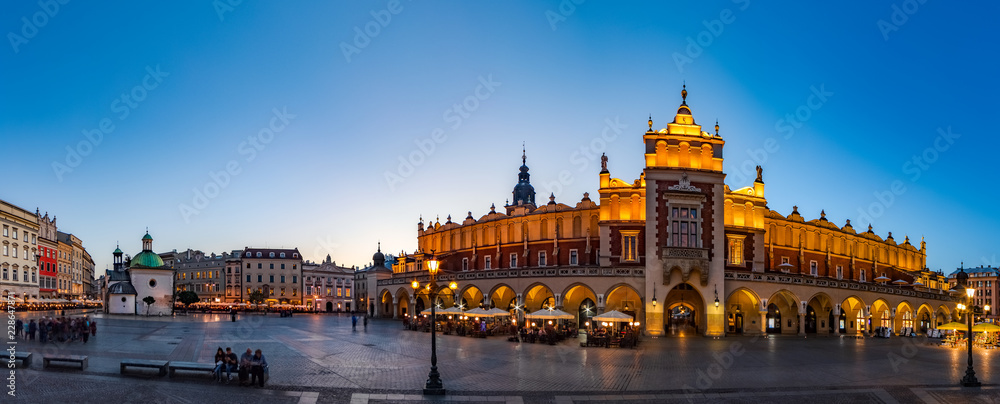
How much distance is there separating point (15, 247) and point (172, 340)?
152 ft

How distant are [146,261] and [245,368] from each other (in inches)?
2382

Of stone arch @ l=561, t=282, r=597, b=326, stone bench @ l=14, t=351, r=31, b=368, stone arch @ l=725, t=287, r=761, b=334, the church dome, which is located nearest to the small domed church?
the church dome

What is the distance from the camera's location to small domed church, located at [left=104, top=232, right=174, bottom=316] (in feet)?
236

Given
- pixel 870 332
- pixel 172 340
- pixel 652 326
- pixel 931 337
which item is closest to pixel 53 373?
pixel 172 340

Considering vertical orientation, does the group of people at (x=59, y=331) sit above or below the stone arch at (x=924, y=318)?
above

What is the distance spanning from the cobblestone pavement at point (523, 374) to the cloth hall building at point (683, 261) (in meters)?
11.9

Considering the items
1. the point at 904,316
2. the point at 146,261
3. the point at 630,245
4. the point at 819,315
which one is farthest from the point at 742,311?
the point at 146,261

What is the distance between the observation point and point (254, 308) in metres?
105

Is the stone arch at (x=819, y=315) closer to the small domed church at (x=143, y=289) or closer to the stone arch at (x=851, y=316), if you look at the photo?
the stone arch at (x=851, y=316)

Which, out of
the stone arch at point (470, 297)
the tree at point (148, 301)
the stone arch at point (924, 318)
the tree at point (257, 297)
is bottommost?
the tree at point (257, 297)

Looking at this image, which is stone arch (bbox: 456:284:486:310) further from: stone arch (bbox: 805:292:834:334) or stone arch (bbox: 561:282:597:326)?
stone arch (bbox: 805:292:834:334)

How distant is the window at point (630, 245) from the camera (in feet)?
181

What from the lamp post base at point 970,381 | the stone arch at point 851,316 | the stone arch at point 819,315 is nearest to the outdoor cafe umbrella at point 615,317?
the lamp post base at point 970,381

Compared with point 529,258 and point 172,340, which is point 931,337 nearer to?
point 529,258
